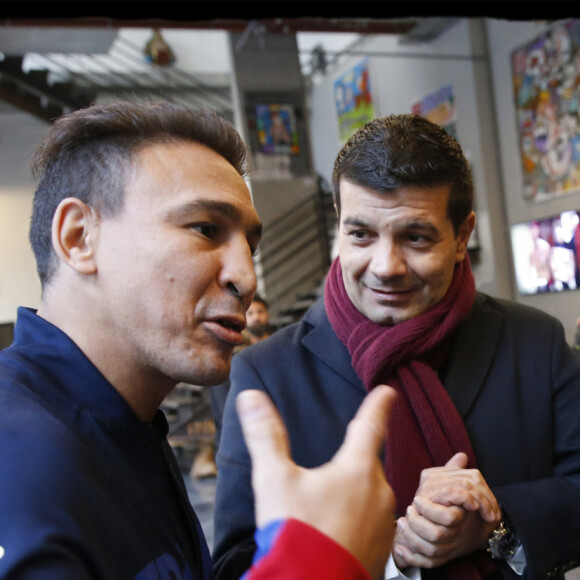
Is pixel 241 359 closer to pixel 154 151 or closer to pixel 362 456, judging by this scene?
pixel 154 151

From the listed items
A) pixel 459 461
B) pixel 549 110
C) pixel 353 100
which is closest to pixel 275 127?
pixel 353 100

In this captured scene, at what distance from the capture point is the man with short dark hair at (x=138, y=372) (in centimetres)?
66

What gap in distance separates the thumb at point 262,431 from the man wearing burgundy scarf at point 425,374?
0.66 meters

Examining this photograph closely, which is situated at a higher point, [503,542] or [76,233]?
[76,233]

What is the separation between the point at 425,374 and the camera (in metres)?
1.46

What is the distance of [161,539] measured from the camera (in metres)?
0.88

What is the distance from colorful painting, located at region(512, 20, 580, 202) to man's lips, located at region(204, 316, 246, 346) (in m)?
6.93

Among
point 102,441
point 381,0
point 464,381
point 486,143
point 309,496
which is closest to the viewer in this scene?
point 309,496

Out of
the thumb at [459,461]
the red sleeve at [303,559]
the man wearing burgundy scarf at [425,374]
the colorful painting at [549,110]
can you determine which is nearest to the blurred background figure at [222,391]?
the man wearing burgundy scarf at [425,374]

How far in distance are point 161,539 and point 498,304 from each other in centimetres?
112

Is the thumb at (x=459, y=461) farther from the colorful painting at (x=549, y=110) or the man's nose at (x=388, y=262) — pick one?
the colorful painting at (x=549, y=110)

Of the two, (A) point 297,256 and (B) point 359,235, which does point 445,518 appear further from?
(A) point 297,256

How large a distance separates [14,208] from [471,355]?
8341 mm

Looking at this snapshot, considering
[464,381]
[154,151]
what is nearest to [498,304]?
[464,381]
